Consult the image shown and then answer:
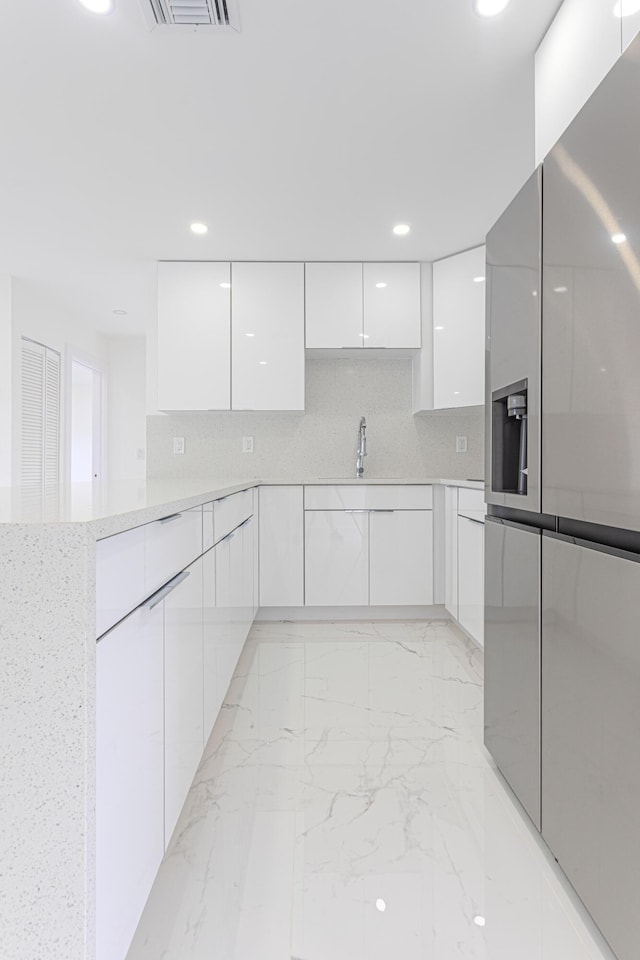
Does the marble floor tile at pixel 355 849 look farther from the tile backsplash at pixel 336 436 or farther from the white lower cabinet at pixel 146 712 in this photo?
the tile backsplash at pixel 336 436

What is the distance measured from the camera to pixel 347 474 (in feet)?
13.6

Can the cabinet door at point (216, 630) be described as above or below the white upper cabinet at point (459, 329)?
below

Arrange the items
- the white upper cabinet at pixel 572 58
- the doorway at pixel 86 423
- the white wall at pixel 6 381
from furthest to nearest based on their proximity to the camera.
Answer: the doorway at pixel 86 423 < the white wall at pixel 6 381 < the white upper cabinet at pixel 572 58

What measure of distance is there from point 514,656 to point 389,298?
278cm

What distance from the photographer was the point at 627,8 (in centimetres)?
131

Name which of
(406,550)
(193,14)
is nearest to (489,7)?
(193,14)

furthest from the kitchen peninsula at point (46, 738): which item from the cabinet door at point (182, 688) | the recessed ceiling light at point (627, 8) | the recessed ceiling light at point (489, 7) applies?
the recessed ceiling light at point (489, 7)

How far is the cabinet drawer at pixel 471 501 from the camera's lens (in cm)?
276

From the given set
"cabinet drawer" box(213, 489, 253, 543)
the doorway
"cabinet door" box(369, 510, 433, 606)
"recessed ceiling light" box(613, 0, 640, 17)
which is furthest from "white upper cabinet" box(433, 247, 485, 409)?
the doorway

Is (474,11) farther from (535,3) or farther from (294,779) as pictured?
(294,779)

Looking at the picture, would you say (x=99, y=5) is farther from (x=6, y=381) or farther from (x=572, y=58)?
(x=6, y=381)

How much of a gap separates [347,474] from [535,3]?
286 centimetres

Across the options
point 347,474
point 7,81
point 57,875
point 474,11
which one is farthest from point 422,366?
point 57,875

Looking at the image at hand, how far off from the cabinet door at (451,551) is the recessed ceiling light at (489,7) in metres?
2.13
